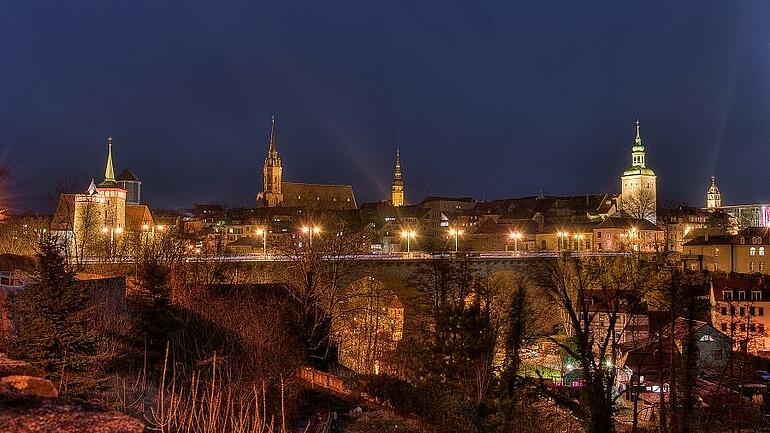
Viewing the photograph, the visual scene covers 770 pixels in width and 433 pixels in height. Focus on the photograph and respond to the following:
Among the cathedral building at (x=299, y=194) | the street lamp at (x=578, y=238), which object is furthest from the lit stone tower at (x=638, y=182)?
the cathedral building at (x=299, y=194)

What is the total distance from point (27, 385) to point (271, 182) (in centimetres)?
12320

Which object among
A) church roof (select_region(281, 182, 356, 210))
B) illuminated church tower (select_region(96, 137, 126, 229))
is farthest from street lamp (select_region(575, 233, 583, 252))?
church roof (select_region(281, 182, 356, 210))

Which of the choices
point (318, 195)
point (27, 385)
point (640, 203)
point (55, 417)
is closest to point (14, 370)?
point (27, 385)

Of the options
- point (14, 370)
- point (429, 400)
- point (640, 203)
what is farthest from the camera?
point (640, 203)

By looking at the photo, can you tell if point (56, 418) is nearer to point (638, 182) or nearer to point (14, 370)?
point (14, 370)

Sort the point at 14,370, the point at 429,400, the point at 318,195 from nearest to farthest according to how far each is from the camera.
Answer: the point at 14,370
the point at 429,400
the point at 318,195

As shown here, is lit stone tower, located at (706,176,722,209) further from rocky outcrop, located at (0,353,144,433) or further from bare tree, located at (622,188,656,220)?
rocky outcrop, located at (0,353,144,433)

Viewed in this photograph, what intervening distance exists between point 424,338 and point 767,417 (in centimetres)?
1219

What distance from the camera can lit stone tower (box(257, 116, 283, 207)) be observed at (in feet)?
410

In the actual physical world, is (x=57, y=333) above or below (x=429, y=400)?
above

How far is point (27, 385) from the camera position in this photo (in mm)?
6285

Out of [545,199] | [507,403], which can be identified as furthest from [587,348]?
[545,199]

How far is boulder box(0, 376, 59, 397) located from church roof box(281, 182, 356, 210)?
115092 millimetres

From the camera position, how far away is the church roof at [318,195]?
123m
